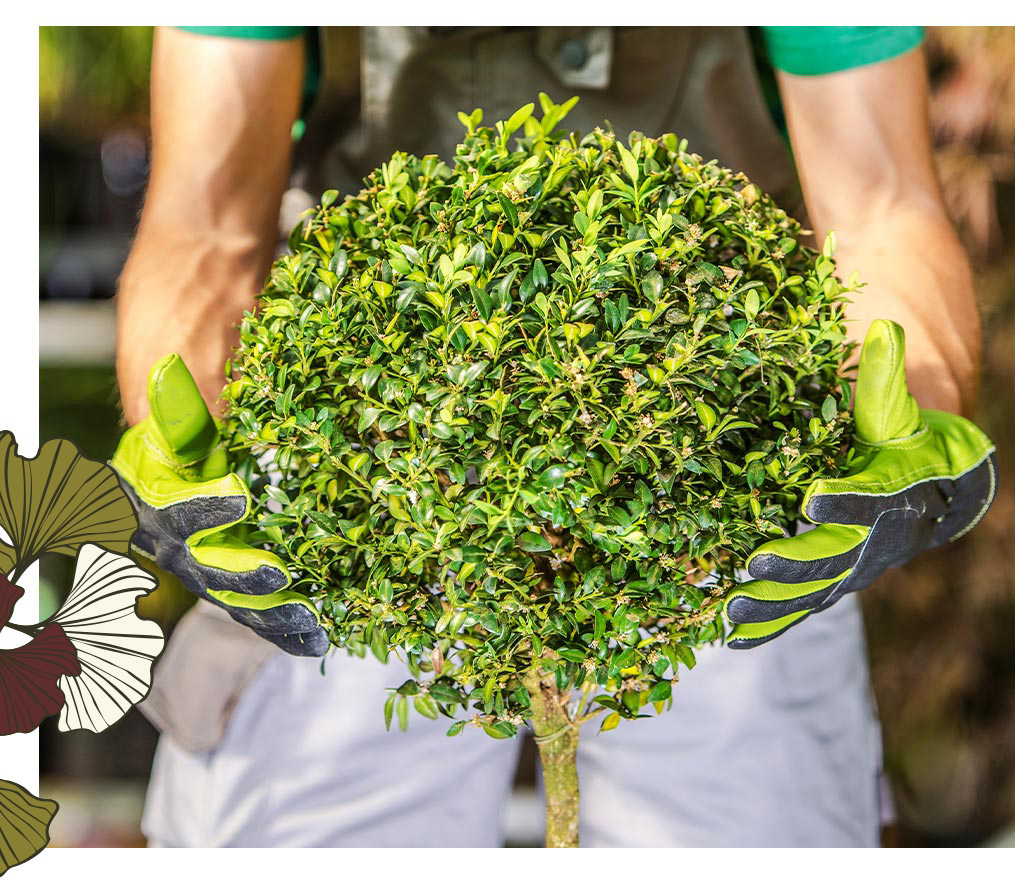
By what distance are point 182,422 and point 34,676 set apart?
1.04 feet

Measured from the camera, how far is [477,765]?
51.3 inches

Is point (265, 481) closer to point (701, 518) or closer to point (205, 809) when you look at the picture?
point (701, 518)

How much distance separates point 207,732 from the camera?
1229 millimetres

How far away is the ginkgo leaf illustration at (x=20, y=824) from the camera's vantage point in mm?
938

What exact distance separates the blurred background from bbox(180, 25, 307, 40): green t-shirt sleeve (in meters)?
0.10

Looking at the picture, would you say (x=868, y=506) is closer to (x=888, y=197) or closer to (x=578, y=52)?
(x=888, y=197)

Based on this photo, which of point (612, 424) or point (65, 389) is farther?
point (65, 389)

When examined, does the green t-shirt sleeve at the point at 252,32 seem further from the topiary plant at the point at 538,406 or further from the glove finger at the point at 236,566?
the glove finger at the point at 236,566

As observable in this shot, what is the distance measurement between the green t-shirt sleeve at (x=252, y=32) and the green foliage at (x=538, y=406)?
0.45 meters

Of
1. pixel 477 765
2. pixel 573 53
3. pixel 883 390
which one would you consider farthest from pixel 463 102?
pixel 477 765

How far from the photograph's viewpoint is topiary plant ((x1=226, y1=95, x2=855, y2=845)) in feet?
2.31
